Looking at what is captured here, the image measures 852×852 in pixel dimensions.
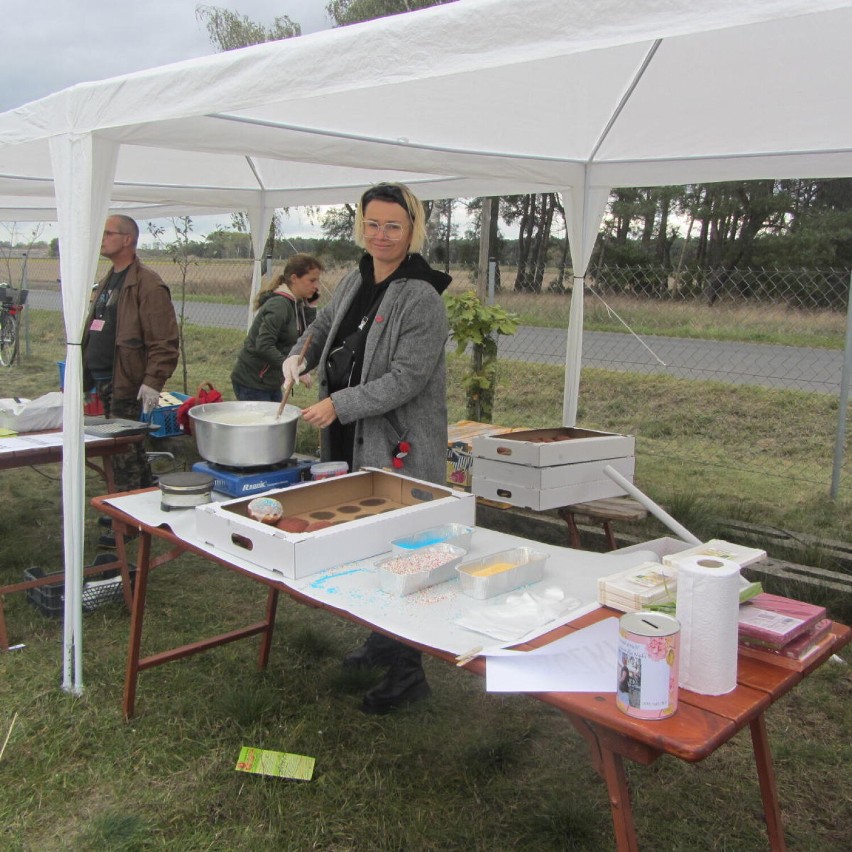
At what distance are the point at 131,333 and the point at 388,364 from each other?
2242 mm

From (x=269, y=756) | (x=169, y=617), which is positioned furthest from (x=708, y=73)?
(x=169, y=617)

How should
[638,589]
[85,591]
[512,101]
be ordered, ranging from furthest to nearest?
[85,591]
[512,101]
[638,589]

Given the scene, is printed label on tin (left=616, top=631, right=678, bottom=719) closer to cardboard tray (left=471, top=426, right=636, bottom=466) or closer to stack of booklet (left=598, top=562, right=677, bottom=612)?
stack of booklet (left=598, top=562, right=677, bottom=612)

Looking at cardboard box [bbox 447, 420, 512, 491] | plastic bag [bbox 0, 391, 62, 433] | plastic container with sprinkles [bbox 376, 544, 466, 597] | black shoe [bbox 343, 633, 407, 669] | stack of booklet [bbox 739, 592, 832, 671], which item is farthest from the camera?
cardboard box [bbox 447, 420, 512, 491]

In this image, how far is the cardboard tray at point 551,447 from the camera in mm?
3330

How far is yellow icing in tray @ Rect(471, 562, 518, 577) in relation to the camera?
1.79 metres

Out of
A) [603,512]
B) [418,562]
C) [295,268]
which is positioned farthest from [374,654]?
[295,268]

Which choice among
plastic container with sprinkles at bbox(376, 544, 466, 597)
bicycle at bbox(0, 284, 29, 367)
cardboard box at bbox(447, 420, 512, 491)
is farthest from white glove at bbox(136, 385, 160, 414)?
bicycle at bbox(0, 284, 29, 367)

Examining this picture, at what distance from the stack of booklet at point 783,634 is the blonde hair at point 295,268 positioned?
13.5 ft

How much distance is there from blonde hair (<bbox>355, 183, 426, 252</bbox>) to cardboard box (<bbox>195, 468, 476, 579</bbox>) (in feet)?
2.55

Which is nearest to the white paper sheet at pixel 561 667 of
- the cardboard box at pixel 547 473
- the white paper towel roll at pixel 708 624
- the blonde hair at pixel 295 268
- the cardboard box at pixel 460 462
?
the white paper towel roll at pixel 708 624

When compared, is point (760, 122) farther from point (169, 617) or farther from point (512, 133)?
point (169, 617)

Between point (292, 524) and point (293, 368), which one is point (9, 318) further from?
point (292, 524)

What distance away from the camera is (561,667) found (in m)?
1.45
